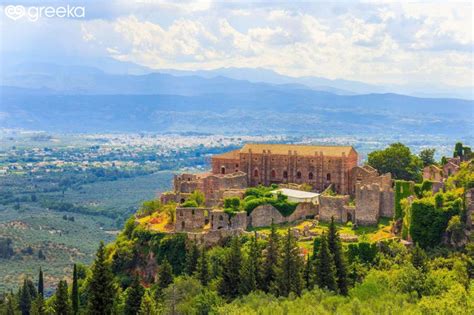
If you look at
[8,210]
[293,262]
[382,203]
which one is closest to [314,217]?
[382,203]

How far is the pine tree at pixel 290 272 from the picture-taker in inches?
2010

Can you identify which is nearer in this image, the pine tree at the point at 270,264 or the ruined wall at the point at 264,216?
the pine tree at the point at 270,264

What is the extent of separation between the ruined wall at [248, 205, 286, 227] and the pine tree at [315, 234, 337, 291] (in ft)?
47.9

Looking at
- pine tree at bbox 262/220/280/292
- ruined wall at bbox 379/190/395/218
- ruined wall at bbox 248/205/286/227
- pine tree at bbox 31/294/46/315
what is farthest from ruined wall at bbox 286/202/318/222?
pine tree at bbox 31/294/46/315

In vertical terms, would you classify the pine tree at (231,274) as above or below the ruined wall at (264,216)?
below

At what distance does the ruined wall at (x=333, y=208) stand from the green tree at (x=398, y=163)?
13.2m

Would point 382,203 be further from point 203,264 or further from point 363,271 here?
point 203,264

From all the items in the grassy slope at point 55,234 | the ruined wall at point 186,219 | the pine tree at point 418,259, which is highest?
the ruined wall at point 186,219

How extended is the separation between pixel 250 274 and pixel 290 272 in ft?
9.91

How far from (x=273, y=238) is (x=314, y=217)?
13.1m

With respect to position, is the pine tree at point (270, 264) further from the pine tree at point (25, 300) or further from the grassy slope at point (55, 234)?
the grassy slope at point (55, 234)

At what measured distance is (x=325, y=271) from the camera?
5166 cm

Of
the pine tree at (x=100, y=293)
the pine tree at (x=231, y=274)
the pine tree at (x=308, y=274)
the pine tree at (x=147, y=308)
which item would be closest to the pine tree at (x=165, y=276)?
the pine tree at (x=231, y=274)

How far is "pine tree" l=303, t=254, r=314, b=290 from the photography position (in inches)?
2057
